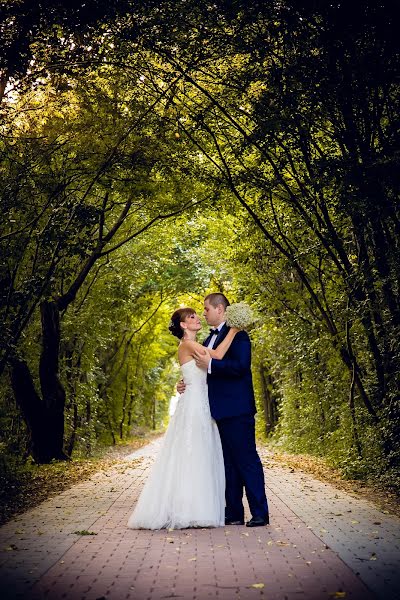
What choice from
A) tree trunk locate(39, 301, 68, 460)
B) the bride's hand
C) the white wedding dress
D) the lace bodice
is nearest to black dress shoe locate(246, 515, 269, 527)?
the white wedding dress

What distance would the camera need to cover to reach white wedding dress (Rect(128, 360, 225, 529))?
8.02 metres

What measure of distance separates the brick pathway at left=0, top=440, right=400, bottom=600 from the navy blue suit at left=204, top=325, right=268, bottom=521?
0.47 m

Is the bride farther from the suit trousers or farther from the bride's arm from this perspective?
the suit trousers

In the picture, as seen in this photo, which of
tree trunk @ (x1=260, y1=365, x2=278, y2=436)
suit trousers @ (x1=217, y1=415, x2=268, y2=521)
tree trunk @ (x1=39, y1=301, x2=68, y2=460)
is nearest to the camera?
suit trousers @ (x1=217, y1=415, x2=268, y2=521)

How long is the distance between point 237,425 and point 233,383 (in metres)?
0.47

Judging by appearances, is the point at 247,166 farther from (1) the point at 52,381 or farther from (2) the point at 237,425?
(2) the point at 237,425

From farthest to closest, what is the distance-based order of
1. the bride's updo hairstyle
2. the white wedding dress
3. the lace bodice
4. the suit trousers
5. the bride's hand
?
the bride's updo hairstyle < the lace bodice < the bride's hand < the suit trousers < the white wedding dress

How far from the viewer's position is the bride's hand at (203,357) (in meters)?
8.41

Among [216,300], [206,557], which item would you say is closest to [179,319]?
[216,300]

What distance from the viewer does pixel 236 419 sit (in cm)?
838

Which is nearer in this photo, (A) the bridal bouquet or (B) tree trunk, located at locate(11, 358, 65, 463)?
(A) the bridal bouquet

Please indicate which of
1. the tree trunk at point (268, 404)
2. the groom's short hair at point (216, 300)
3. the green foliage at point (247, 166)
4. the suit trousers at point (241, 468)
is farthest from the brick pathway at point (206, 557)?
the tree trunk at point (268, 404)

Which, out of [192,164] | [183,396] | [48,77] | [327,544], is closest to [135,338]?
[192,164]

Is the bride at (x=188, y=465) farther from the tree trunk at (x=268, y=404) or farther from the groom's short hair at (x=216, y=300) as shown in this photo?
the tree trunk at (x=268, y=404)
